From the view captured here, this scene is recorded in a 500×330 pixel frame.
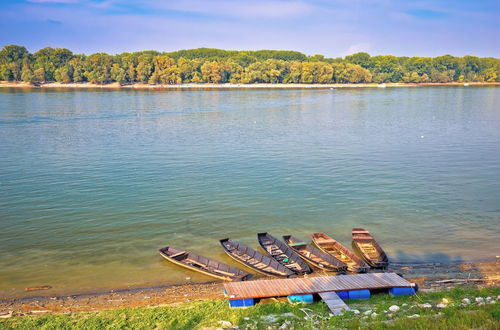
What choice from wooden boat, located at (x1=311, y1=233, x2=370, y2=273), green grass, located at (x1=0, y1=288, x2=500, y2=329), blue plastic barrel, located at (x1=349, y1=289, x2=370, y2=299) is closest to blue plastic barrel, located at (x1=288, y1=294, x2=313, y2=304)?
green grass, located at (x1=0, y1=288, x2=500, y2=329)

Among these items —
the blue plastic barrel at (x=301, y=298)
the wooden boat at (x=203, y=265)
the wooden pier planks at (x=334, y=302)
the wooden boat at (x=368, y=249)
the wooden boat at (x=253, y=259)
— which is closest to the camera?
the wooden pier planks at (x=334, y=302)

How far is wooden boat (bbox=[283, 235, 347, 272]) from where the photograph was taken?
2320cm

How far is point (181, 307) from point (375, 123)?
2793 inches

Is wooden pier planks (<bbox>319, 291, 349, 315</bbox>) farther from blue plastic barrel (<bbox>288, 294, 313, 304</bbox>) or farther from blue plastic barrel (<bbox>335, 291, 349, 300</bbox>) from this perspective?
blue plastic barrel (<bbox>288, 294, 313, 304</bbox>)

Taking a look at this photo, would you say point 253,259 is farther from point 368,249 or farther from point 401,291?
point 401,291

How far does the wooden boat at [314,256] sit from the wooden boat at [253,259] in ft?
7.01

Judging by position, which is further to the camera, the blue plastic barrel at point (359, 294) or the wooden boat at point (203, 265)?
the wooden boat at point (203, 265)

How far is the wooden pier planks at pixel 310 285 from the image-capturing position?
62.3 feet

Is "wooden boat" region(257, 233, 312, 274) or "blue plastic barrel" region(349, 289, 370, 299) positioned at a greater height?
"blue plastic barrel" region(349, 289, 370, 299)

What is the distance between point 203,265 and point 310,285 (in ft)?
22.5

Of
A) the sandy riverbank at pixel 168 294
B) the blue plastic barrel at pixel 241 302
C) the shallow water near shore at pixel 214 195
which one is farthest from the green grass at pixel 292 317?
the shallow water near shore at pixel 214 195

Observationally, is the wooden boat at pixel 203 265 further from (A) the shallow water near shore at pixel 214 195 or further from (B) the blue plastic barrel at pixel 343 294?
(B) the blue plastic barrel at pixel 343 294

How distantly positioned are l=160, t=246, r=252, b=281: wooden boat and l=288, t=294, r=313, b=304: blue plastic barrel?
3.93 metres

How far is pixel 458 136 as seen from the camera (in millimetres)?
66312
